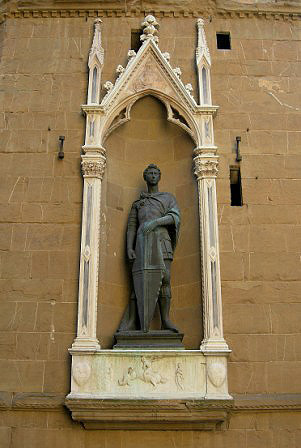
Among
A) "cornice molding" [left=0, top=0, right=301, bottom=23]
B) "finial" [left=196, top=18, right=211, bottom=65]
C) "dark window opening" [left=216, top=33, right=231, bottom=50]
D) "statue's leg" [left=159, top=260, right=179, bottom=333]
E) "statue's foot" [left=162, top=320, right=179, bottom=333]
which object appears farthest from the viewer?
"cornice molding" [left=0, top=0, right=301, bottom=23]

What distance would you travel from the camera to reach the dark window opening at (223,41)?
10.3m

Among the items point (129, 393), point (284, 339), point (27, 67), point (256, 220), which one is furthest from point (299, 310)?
point (27, 67)

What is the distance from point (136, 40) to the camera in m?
10.4

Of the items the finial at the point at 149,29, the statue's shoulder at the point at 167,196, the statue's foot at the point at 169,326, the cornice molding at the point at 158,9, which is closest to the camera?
the statue's foot at the point at 169,326

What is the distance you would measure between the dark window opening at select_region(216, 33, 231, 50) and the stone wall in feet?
0.40

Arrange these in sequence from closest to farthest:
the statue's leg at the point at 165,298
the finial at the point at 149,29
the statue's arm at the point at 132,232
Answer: the statue's leg at the point at 165,298 < the statue's arm at the point at 132,232 < the finial at the point at 149,29

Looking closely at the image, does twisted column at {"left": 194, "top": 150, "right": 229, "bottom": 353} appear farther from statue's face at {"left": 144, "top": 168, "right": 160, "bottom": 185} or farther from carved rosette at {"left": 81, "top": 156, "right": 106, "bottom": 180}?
carved rosette at {"left": 81, "top": 156, "right": 106, "bottom": 180}

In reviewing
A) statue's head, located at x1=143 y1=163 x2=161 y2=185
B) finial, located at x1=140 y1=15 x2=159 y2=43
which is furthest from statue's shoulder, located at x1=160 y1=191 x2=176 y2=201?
finial, located at x1=140 y1=15 x2=159 y2=43

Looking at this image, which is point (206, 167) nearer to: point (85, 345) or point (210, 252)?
point (210, 252)

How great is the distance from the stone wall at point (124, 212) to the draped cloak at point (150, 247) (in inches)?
16.0

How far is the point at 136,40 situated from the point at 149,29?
38 cm

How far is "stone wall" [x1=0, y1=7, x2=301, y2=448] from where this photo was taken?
7.84 meters

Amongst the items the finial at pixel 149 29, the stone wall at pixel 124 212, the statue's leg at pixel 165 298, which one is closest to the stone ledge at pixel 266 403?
the stone wall at pixel 124 212

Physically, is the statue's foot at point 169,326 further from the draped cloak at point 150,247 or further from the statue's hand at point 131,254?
the statue's hand at point 131,254
